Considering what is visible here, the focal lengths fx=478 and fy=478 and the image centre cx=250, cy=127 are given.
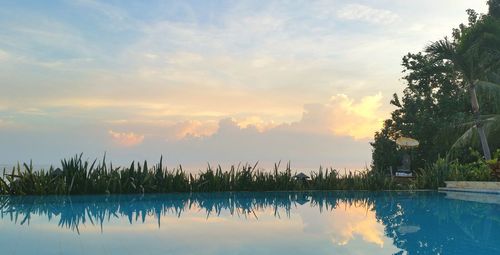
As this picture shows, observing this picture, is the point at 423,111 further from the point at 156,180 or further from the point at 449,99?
the point at 156,180

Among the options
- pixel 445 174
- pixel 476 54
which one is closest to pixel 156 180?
pixel 445 174

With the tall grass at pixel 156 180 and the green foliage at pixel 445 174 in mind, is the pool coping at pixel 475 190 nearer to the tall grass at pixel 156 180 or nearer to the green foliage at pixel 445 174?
the green foliage at pixel 445 174

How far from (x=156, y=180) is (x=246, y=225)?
5.90 meters

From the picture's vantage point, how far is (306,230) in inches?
298

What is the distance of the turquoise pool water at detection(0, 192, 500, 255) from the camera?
5.96 meters

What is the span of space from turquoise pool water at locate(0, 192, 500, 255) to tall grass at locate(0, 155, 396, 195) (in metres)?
0.47

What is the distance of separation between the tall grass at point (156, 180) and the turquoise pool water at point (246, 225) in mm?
466

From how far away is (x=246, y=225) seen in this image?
320 inches

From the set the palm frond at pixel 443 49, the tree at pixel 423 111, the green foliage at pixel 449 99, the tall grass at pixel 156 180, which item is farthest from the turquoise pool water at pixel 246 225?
the tree at pixel 423 111

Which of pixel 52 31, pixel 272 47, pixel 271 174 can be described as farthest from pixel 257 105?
pixel 52 31

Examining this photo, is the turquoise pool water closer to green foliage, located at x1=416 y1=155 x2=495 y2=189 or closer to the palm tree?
green foliage, located at x1=416 y1=155 x2=495 y2=189

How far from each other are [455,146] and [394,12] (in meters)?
6.11

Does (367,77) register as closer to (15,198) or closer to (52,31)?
(52,31)

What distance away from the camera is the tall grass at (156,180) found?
12.0 m
